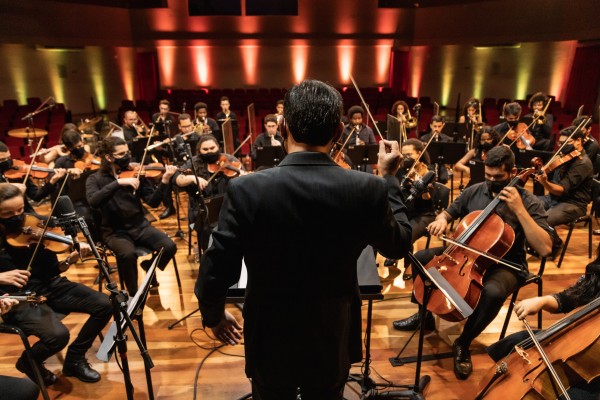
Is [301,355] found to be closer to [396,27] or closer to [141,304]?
[141,304]

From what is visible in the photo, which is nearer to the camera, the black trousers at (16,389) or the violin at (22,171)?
the black trousers at (16,389)

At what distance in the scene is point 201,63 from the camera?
12539mm

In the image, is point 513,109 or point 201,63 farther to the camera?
point 201,63

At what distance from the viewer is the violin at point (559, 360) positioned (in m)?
1.61

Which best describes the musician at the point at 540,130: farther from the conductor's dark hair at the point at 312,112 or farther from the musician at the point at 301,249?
the conductor's dark hair at the point at 312,112

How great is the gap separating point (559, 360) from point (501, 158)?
1446 mm

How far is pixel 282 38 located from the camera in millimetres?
11688

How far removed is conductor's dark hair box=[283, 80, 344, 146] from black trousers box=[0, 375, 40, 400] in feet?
6.06

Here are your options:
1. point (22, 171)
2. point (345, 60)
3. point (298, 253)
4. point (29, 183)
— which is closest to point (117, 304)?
point (298, 253)

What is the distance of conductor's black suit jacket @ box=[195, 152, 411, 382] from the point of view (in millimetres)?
1116

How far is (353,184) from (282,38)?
37.6 ft

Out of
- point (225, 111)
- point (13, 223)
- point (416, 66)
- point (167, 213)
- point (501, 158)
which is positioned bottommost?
point (167, 213)

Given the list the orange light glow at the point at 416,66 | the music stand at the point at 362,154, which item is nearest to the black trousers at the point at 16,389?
the music stand at the point at 362,154

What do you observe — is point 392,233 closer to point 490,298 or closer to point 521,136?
point 490,298
